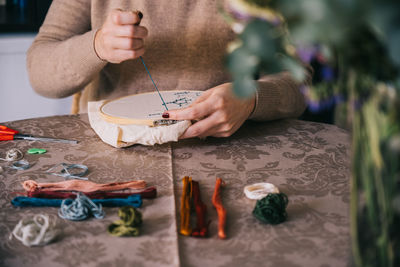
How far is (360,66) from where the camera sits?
33 cm

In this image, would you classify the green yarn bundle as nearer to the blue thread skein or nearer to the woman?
the blue thread skein

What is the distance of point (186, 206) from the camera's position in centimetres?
61

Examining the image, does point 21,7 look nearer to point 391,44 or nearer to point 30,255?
point 30,255

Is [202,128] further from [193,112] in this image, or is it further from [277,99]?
[277,99]

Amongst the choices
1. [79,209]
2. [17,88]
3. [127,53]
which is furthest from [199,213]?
[17,88]

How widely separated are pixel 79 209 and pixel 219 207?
19 cm

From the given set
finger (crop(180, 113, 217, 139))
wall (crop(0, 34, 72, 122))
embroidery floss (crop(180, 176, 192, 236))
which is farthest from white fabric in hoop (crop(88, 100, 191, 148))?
wall (crop(0, 34, 72, 122))

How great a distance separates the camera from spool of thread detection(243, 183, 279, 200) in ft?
2.10

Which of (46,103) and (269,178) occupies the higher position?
(269,178)

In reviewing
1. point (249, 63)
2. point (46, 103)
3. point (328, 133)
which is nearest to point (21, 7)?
point (46, 103)

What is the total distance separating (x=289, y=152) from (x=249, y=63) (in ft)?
1.76

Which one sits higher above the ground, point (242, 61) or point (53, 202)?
point (242, 61)

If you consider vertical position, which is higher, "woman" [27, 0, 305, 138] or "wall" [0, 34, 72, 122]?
"woman" [27, 0, 305, 138]

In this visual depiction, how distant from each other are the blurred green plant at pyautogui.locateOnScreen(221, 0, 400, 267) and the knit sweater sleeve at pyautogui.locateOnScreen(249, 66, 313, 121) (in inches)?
23.0
